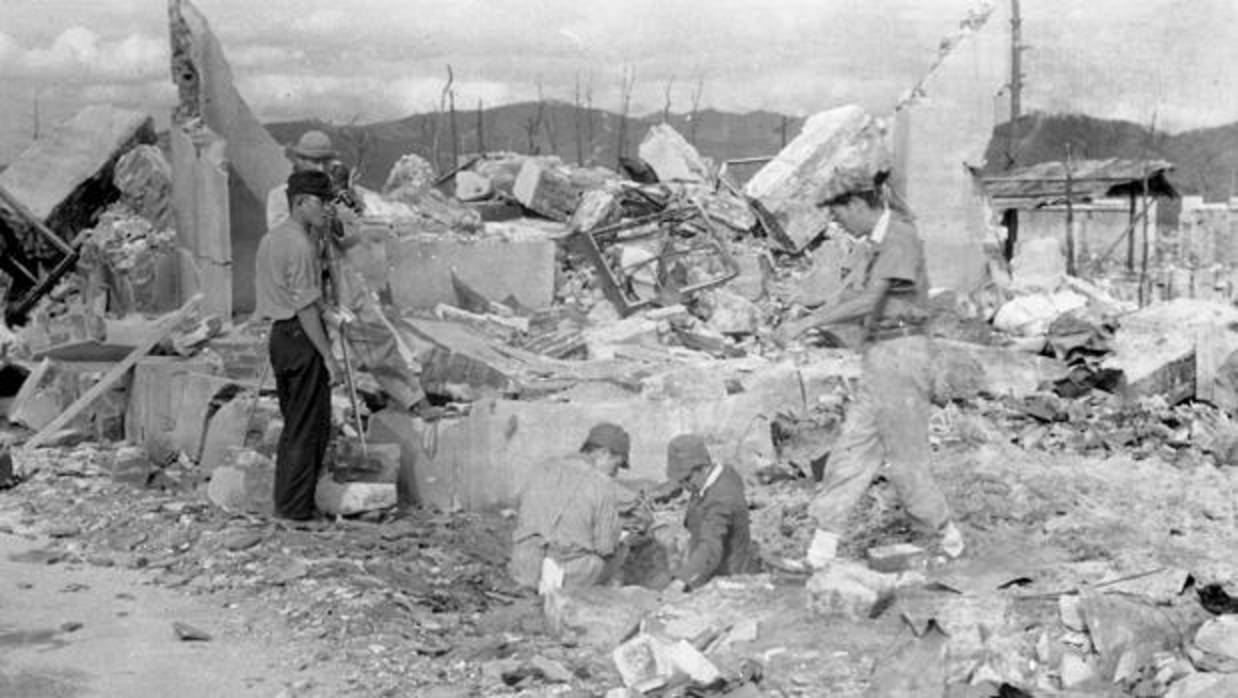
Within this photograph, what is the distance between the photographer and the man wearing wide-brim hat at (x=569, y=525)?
5664mm

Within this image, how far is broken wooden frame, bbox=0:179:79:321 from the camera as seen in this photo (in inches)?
498

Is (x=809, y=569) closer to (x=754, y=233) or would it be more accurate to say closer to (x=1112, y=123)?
(x=754, y=233)

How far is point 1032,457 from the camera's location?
8.17 meters

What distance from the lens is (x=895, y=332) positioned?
608cm

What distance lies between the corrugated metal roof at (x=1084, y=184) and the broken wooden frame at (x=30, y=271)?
18.6 m

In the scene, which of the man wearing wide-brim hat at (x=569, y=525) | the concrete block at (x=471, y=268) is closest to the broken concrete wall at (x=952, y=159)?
the concrete block at (x=471, y=268)

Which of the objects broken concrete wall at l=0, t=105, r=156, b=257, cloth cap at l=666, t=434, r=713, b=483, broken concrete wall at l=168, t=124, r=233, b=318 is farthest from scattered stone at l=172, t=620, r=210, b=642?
broken concrete wall at l=0, t=105, r=156, b=257

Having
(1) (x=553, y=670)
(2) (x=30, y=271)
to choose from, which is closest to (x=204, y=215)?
(2) (x=30, y=271)

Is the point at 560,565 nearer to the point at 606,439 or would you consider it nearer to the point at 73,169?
the point at 606,439

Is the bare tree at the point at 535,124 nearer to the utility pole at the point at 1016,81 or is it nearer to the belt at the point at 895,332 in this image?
the utility pole at the point at 1016,81

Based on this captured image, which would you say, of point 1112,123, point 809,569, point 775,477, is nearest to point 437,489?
point 775,477

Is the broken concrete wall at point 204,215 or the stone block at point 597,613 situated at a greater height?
the broken concrete wall at point 204,215

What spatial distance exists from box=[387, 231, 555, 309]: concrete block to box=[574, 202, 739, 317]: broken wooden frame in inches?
26.1

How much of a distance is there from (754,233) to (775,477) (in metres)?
8.79
